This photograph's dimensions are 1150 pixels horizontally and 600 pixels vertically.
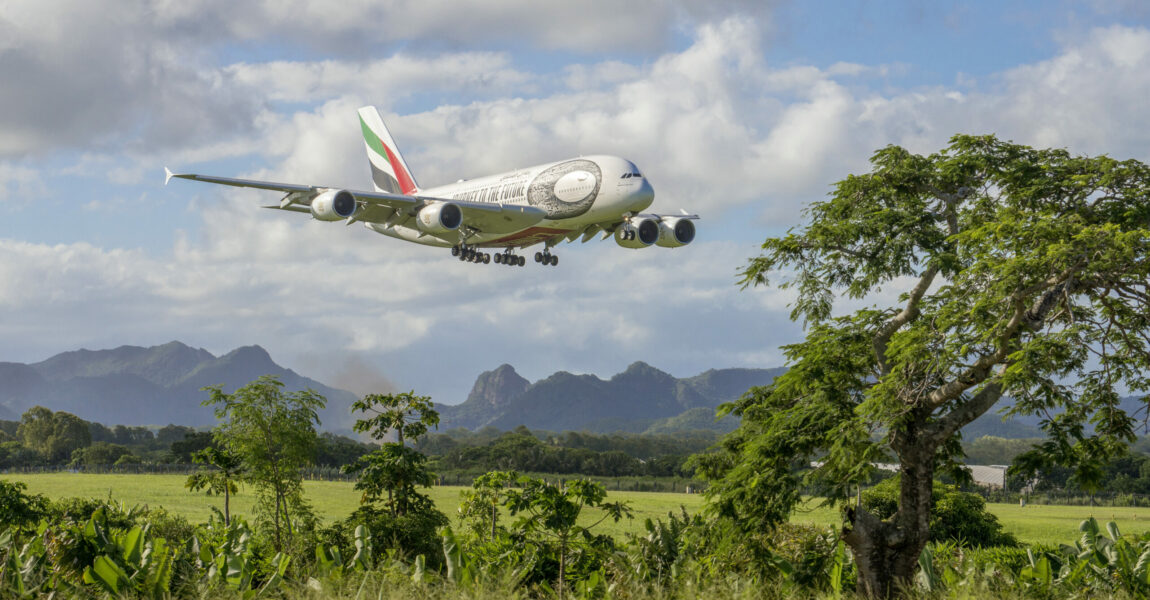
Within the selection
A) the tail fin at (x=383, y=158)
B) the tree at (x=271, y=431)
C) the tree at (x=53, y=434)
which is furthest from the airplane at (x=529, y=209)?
the tree at (x=53, y=434)

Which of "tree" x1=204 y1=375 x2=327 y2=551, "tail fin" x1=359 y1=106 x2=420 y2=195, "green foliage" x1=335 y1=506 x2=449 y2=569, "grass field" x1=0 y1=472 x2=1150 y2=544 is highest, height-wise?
"tail fin" x1=359 y1=106 x2=420 y2=195

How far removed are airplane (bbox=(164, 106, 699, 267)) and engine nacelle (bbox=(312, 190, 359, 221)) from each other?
4 centimetres

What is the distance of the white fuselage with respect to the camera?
39188 millimetres

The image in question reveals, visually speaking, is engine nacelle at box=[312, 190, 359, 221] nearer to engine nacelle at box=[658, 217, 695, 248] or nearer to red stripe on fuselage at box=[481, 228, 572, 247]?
red stripe on fuselage at box=[481, 228, 572, 247]

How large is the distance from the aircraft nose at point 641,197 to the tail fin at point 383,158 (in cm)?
2942

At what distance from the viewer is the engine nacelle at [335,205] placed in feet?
131

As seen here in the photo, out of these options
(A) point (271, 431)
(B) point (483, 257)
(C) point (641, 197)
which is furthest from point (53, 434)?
(A) point (271, 431)

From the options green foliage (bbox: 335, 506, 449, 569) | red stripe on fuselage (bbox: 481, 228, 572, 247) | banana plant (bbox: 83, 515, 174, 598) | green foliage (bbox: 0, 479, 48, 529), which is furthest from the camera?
red stripe on fuselage (bbox: 481, 228, 572, 247)

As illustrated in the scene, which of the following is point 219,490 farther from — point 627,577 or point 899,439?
point 899,439

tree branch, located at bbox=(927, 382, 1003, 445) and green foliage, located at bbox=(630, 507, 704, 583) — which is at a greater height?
tree branch, located at bbox=(927, 382, 1003, 445)

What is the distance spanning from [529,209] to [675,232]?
6169 mm

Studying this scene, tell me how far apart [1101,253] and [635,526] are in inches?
1683

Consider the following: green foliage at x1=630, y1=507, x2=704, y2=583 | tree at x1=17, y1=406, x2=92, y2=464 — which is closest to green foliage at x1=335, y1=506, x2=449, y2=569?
green foliage at x1=630, y1=507, x2=704, y2=583

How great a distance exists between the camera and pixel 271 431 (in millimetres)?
26453
